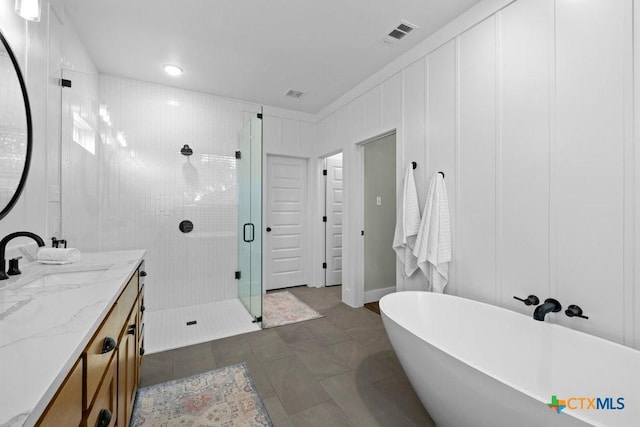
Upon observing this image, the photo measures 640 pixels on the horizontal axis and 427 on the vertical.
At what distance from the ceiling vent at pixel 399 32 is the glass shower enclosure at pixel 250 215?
4.48 feet

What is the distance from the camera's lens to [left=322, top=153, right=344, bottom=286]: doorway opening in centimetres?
441

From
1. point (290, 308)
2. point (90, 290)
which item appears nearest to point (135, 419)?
point (90, 290)

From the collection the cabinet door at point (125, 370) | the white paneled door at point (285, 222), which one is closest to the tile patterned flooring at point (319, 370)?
the cabinet door at point (125, 370)

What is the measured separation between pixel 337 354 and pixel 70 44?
10.9 ft

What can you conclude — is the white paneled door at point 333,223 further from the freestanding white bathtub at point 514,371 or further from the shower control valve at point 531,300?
the shower control valve at point 531,300

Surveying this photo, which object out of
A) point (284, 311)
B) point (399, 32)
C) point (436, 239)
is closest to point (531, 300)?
point (436, 239)

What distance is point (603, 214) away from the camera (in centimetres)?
147

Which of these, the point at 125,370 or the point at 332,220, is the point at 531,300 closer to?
the point at 125,370

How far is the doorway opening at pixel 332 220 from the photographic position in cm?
441

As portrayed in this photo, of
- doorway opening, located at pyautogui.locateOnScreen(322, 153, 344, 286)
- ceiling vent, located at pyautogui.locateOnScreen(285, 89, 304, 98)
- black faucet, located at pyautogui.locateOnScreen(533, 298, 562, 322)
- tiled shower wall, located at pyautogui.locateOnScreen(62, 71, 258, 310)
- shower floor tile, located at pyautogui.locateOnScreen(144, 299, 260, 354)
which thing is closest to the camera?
black faucet, located at pyautogui.locateOnScreen(533, 298, 562, 322)

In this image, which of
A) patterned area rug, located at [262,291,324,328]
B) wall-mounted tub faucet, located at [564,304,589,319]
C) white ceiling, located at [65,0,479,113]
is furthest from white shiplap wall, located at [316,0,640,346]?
patterned area rug, located at [262,291,324,328]

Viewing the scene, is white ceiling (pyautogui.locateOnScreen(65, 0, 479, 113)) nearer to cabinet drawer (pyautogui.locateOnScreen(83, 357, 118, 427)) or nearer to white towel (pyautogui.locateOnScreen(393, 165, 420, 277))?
white towel (pyautogui.locateOnScreen(393, 165, 420, 277))

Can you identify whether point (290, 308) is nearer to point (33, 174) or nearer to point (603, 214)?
point (33, 174)

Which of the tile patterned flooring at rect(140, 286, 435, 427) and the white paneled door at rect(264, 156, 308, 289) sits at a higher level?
the white paneled door at rect(264, 156, 308, 289)
